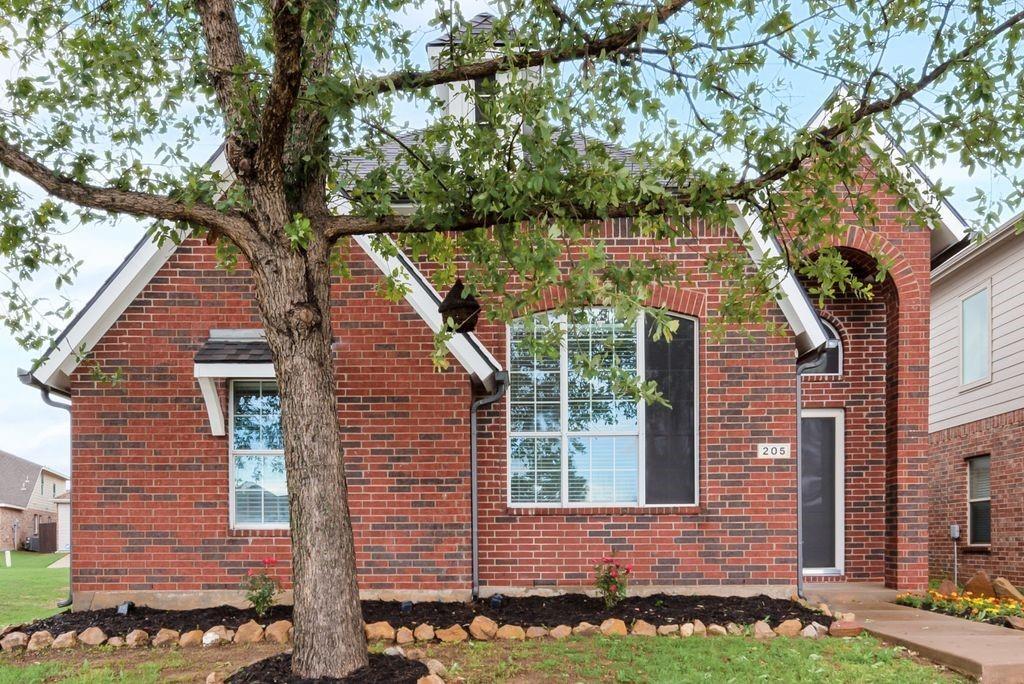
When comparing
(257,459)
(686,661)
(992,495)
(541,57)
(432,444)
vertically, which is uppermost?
(541,57)

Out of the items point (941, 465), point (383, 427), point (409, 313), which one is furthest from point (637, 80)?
point (941, 465)

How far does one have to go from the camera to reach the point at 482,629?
8398 mm

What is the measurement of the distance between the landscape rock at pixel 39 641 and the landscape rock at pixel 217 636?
1.50 meters

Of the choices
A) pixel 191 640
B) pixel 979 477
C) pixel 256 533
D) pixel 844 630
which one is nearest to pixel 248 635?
pixel 191 640

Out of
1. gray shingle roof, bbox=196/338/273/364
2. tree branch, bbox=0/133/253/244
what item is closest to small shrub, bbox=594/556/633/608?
gray shingle roof, bbox=196/338/273/364

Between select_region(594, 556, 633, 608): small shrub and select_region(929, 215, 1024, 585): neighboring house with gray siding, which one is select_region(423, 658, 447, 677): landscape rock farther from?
select_region(929, 215, 1024, 585): neighboring house with gray siding

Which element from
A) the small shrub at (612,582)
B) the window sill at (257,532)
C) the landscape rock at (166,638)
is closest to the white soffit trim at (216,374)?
the window sill at (257,532)

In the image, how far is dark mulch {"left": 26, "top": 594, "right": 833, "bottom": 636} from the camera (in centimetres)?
881

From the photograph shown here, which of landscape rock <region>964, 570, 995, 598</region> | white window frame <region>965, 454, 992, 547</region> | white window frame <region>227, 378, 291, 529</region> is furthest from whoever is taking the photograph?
white window frame <region>965, 454, 992, 547</region>

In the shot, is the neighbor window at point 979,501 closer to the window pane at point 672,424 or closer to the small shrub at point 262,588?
the window pane at point 672,424

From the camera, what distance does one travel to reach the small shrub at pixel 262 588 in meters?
9.04

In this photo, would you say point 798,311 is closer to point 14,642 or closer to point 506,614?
point 506,614

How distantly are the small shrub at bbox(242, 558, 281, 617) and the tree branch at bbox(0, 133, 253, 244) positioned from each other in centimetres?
409

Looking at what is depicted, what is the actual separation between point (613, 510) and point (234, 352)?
4461mm
